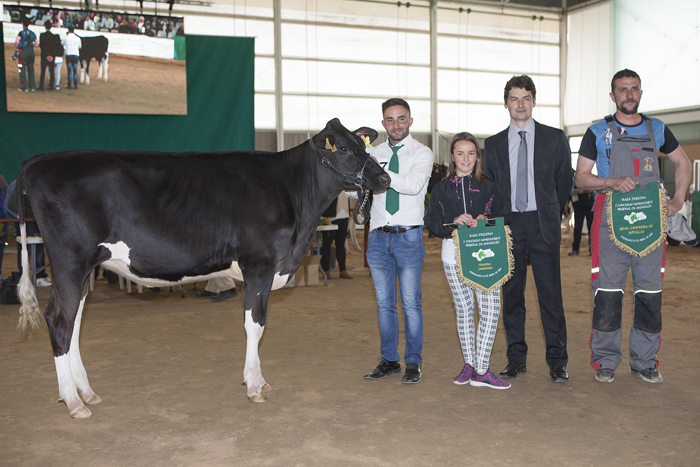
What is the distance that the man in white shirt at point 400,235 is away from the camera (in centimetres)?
394

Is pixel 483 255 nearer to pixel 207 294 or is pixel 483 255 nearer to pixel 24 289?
pixel 24 289

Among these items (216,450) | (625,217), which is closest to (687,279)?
(625,217)

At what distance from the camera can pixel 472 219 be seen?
3.70m

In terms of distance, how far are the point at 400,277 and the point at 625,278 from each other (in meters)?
1.51

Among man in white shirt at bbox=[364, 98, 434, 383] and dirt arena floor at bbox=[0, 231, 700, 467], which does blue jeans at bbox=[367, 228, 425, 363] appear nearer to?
man in white shirt at bbox=[364, 98, 434, 383]

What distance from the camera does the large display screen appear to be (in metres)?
13.3

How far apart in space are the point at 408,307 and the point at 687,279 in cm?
659

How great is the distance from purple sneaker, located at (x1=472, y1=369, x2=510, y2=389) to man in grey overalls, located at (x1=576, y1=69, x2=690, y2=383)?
68 cm

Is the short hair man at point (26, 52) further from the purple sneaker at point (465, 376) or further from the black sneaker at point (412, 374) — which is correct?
the purple sneaker at point (465, 376)

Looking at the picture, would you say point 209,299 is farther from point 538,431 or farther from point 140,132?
point 140,132

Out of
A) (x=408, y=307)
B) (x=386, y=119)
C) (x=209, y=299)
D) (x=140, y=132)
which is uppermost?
(x=140, y=132)

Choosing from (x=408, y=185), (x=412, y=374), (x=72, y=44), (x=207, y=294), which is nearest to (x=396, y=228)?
(x=408, y=185)

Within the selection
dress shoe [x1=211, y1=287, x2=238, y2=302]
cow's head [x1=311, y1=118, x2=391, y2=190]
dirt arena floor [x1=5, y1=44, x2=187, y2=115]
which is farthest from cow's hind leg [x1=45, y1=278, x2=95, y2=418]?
dirt arena floor [x1=5, y1=44, x2=187, y2=115]

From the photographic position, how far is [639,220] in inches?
153
